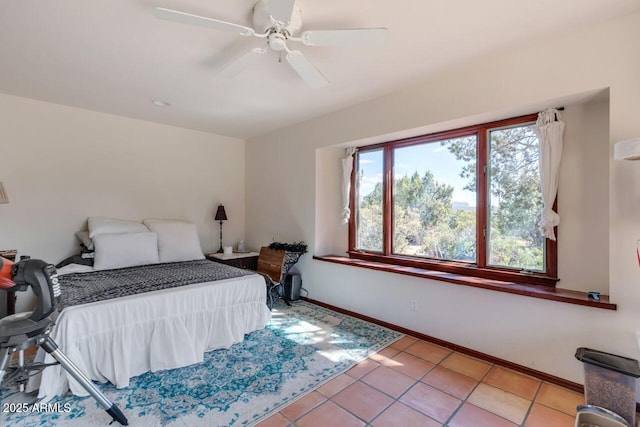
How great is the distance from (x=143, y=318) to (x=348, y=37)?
7.91 ft

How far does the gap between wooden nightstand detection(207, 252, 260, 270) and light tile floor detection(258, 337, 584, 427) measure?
7.86ft

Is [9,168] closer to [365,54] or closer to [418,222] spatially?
[365,54]

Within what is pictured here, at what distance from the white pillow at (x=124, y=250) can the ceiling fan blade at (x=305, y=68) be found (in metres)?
2.65

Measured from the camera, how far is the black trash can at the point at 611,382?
1706 millimetres

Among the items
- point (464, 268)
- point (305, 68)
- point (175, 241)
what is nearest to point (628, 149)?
point (464, 268)

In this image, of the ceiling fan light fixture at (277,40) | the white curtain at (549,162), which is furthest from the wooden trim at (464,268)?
the ceiling fan light fixture at (277,40)

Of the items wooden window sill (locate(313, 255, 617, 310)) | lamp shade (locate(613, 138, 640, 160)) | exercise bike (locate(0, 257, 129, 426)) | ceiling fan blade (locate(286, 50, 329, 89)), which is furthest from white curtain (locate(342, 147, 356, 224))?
exercise bike (locate(0, 257, 129, 426))

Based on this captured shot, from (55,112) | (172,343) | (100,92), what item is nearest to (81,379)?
(172,343)

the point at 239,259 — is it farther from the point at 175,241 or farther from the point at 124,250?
the point at 124,250

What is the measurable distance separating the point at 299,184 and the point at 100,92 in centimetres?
238

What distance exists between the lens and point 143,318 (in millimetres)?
2270

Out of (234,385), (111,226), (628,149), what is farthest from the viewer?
(111,226)

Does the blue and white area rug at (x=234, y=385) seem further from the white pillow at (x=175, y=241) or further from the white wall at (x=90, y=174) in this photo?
the white wall at (x=90, y=174)

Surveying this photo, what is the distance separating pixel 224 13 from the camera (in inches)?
71.1
